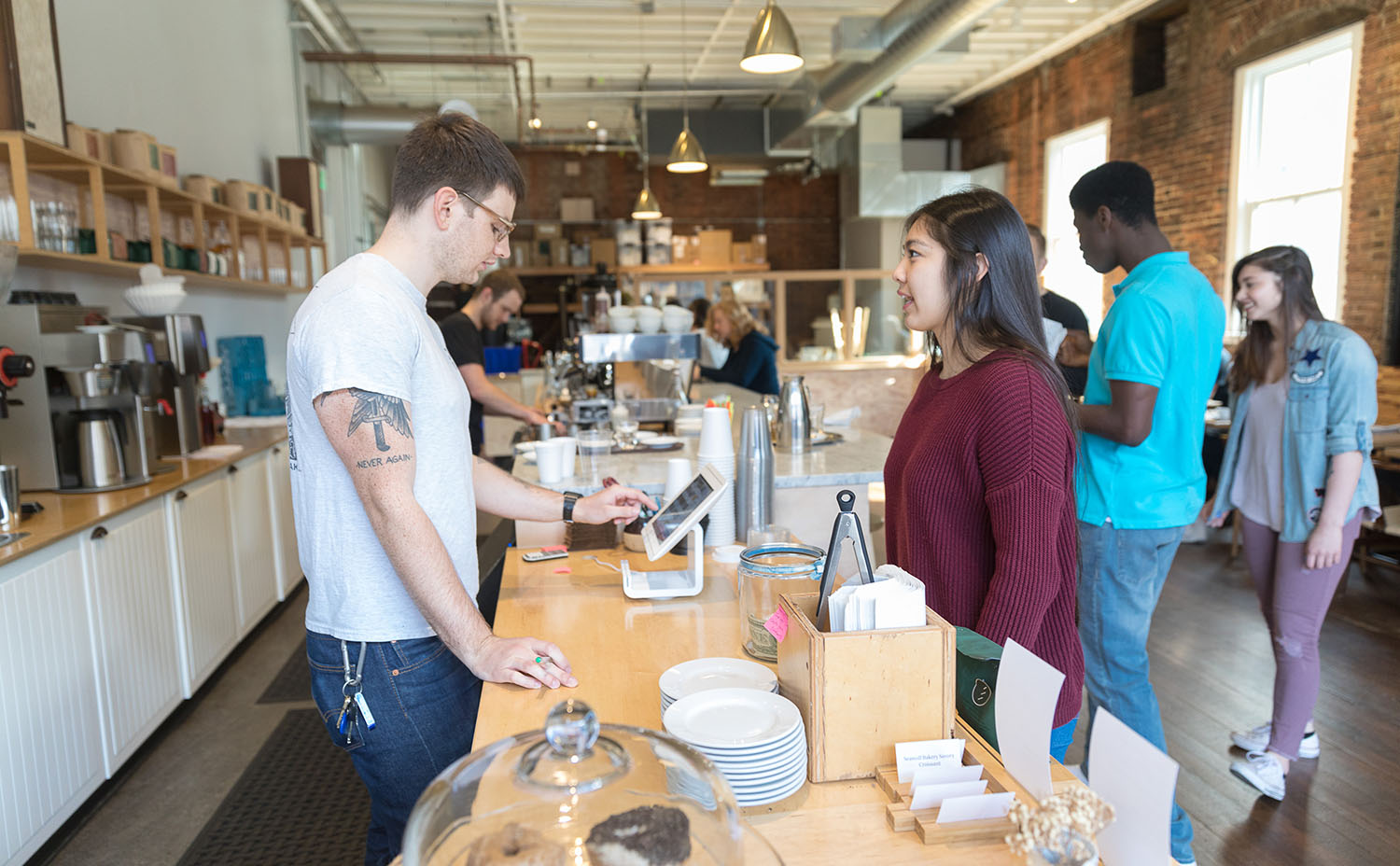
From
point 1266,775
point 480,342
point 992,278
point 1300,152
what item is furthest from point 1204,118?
point 992,278

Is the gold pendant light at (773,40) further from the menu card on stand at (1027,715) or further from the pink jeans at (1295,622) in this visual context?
the menu card on stand at (1027,715)

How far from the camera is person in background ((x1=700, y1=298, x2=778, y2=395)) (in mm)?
6258

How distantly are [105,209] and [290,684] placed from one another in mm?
2152

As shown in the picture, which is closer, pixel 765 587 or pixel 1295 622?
pixel 765 587

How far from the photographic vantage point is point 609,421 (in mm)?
3867

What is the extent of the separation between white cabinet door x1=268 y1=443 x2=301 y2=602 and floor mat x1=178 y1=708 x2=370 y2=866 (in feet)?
4.93

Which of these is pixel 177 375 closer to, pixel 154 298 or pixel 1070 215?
pixel 154 298

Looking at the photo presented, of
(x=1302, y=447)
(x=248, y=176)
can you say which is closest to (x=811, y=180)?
(x=248, y=176)

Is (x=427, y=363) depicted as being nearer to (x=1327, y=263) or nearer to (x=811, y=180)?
(x=1327, y=263)

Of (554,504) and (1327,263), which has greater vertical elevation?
(1327,263)

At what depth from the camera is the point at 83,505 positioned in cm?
295

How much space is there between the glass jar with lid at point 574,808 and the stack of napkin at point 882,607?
0.99ft

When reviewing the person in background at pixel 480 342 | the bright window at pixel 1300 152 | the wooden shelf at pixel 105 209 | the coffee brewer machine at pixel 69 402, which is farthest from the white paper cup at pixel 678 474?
the bright window at pixel 1300 152

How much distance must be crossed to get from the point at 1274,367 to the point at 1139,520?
39.5 inches
